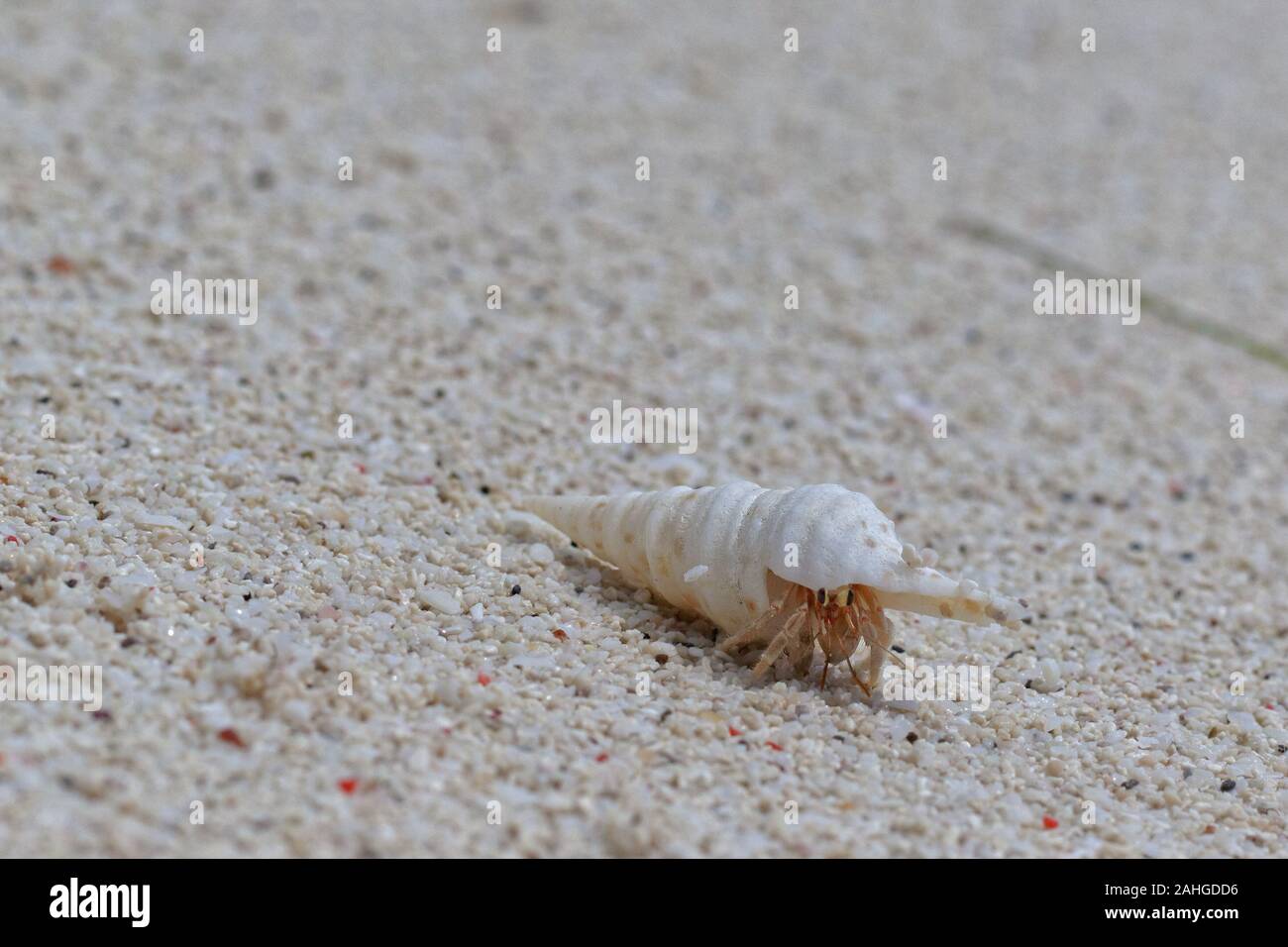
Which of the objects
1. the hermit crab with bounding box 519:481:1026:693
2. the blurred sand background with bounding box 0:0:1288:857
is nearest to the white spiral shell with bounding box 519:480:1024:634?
the hermit crab with bounding box 519:481:1026:693

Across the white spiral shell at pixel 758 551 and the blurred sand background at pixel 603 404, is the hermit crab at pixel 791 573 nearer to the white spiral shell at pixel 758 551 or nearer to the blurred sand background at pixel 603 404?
the white spiral shell at pixel 758 551

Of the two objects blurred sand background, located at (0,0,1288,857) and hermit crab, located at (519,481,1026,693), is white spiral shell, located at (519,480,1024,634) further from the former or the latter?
blurred sand background, located at (0,0,1288,857)

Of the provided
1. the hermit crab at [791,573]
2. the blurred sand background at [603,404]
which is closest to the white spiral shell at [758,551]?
the hermit crab at [791,573]

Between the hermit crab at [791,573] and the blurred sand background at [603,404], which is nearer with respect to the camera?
the blurred sand background at [603,404]

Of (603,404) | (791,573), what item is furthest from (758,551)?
(603,404)

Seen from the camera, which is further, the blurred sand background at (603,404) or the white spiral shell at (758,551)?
the white spiral shell at (758,551)

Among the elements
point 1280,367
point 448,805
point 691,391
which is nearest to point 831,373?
point 691,391

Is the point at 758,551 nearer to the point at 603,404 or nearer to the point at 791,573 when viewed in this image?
the point at 791,573
